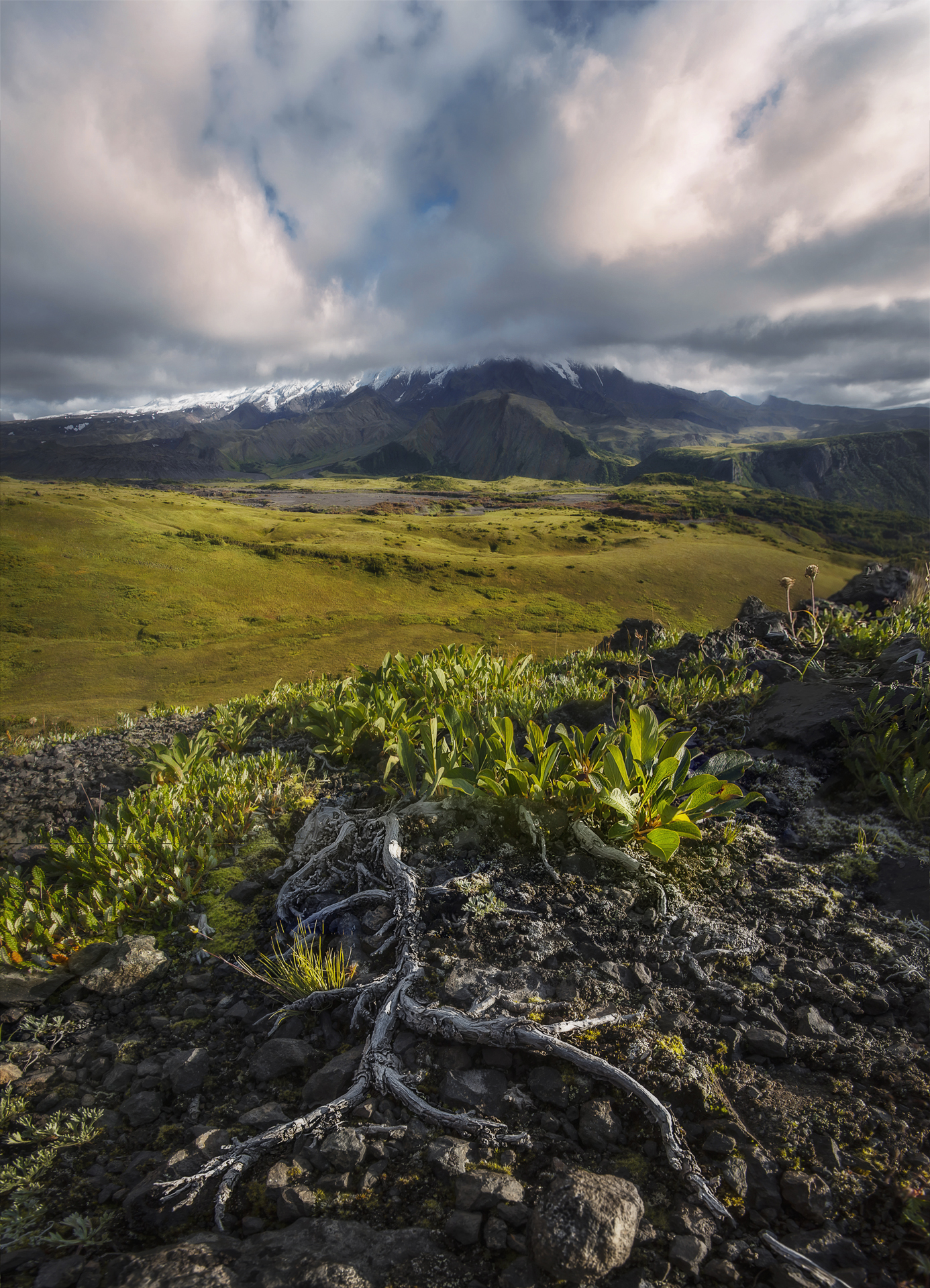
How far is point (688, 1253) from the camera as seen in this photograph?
4.89ft

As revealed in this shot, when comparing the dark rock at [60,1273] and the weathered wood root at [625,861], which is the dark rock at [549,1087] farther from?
the dark rock at [60,1273]

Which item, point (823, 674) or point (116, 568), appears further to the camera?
point (116, 568)

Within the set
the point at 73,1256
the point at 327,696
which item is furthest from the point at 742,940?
the point at 327,696

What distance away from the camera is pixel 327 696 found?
7.16 meters

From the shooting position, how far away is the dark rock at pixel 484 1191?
163cm

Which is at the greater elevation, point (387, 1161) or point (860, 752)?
point (860, 752)

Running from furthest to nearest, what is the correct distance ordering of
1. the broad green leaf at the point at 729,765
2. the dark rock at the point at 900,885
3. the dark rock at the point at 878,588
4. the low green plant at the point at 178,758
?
the dark rock at the point at 878,588 < the low green plant at the point at 178,758 < the broad green leaf at the point at 729,765 < the dark rock at the point at 900,885

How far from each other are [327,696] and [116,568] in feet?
62.2

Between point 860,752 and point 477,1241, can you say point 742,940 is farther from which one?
point 860,752

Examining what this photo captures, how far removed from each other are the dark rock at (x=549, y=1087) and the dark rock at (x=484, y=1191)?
1.01 feet

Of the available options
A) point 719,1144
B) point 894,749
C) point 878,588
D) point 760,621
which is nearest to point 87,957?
point 719,1144

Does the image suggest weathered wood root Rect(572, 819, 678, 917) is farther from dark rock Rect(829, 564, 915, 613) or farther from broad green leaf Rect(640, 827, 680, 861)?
dark rock Rect(829, 564, 915, 613)

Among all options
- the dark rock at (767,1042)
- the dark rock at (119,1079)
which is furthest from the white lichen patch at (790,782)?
the dark rock at (119,1079)

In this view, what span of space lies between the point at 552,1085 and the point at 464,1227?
542 mm
